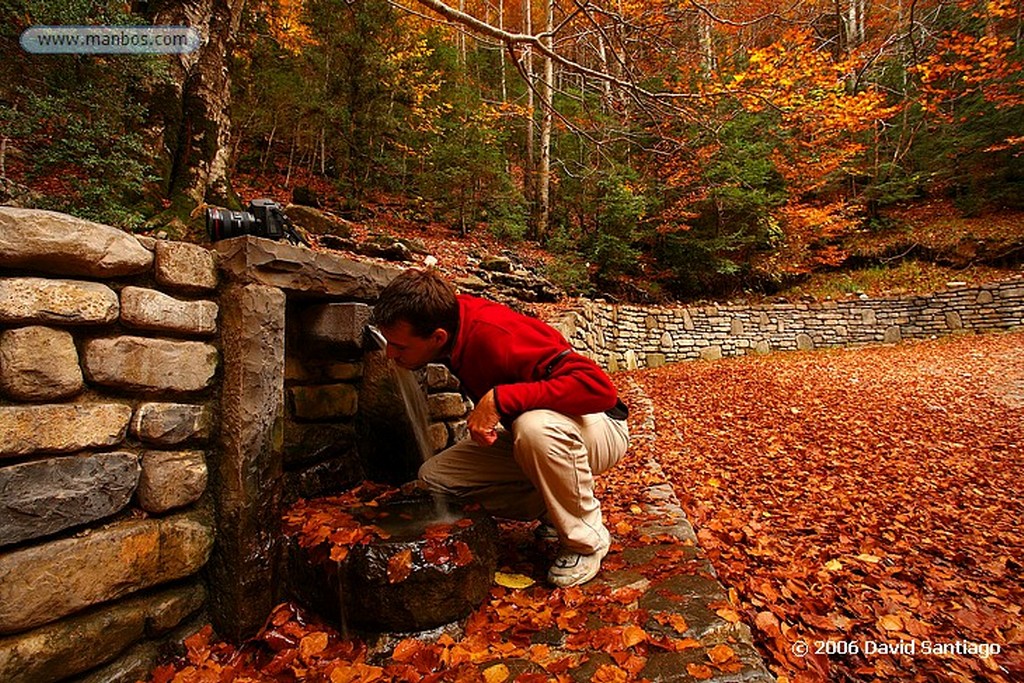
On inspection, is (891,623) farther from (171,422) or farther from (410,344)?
(171,422)

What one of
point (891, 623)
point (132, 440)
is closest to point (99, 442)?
point (132, 440)

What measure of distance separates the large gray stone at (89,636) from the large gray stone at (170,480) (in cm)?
29

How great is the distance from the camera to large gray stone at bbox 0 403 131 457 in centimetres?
120

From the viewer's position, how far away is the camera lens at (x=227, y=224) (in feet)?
5.81

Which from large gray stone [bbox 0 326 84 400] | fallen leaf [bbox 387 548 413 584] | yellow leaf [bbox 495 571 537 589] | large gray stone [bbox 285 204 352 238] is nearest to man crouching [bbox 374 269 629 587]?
yellow leaf [bbox 495 571 537 589]

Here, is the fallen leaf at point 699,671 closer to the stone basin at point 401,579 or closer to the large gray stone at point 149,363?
the stone basin at point 401,579

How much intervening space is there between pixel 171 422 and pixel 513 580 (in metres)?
1.39

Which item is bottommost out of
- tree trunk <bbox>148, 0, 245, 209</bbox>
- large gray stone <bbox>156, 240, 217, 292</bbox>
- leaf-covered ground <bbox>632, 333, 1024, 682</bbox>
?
leaf-covered ground <bbox>632, 333, 1024, 682</bbox>

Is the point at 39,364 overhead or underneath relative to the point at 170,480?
overhead

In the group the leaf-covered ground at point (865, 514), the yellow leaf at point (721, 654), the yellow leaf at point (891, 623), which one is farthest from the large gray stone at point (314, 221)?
the yellow leaf at point (891, 623)

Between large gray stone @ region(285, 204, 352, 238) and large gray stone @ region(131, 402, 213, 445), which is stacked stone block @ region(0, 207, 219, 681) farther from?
large gray stone @ region(285, 204, 352, 238)

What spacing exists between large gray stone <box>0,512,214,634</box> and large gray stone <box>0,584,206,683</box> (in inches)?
1.6

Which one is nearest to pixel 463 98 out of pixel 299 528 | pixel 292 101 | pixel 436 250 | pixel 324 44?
pixel 324 44

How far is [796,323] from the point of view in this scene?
11.7 meters
